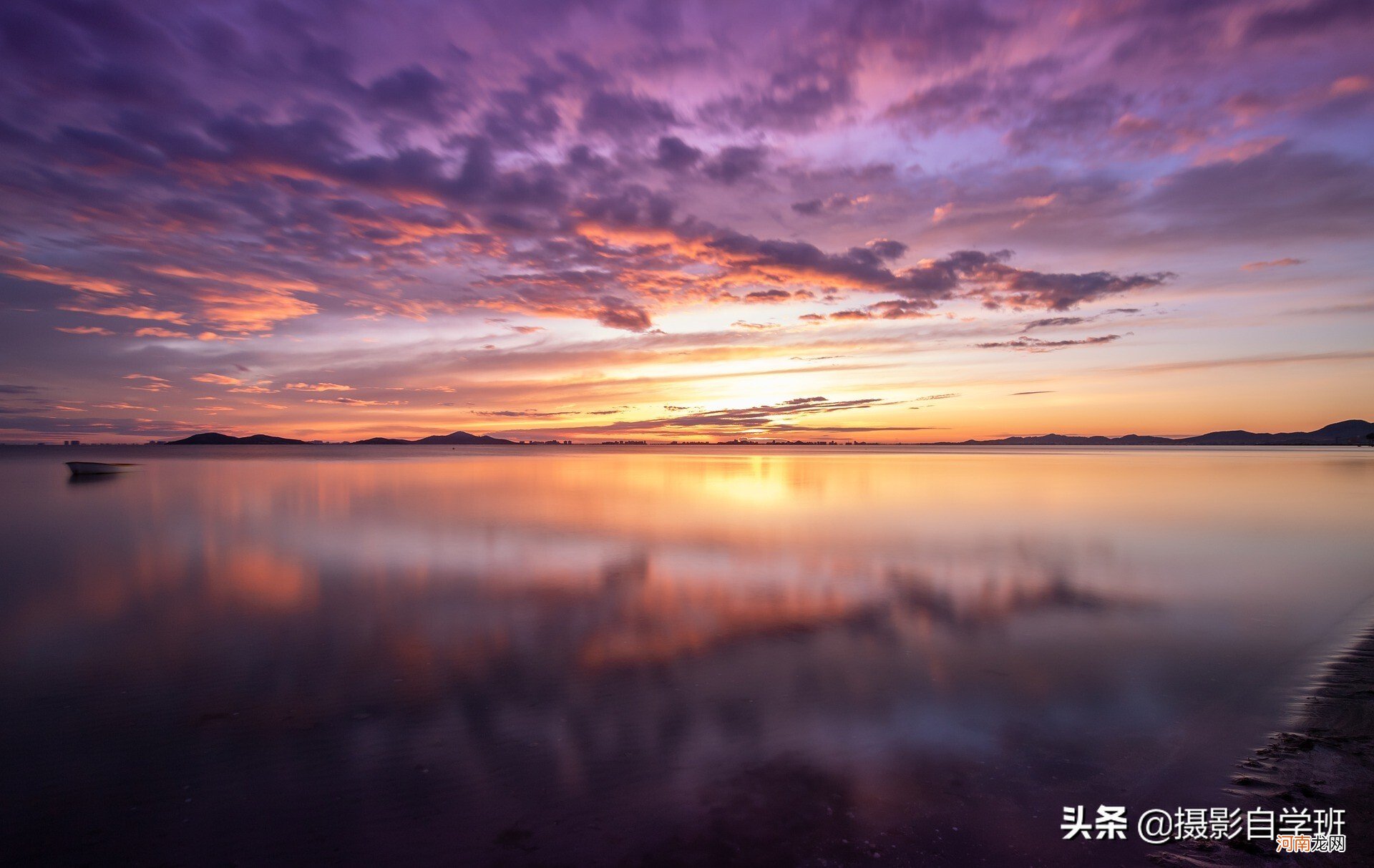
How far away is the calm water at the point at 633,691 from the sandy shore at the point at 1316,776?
23 centimetres

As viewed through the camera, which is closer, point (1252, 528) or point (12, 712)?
point (12, 712)

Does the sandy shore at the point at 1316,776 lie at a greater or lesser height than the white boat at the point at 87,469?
lesser

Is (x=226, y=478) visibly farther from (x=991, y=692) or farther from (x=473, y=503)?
(x=991, y=692)

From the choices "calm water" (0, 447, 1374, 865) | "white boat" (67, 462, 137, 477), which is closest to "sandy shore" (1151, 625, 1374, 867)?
→ "calm water" (0, 447, 1374, 865)

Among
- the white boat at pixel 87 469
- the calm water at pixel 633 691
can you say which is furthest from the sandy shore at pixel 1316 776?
the white boat at pixel 87 469

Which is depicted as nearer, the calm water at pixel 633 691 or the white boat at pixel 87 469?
the calm water at pixel 633 691

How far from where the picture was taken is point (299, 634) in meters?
9.15

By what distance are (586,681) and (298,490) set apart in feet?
112

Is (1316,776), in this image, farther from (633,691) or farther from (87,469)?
(87,469)

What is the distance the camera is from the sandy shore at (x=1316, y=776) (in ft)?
13.5

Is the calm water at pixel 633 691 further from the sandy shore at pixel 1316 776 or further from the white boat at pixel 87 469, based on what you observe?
the white boat at pixel 87 469

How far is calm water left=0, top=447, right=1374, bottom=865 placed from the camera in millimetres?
4484

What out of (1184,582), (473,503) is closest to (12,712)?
(1184,582)

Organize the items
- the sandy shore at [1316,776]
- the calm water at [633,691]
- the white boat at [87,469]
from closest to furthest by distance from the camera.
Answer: the sandy shore at [1316,776] < the calm water at [633,691] < the white boat at [87,469]
